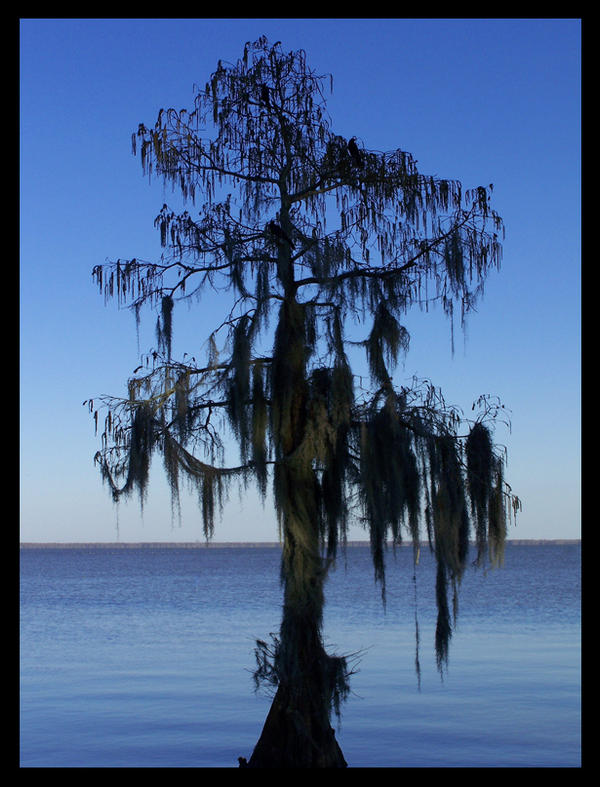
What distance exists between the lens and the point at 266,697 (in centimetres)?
645

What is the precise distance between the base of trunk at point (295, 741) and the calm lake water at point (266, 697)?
25.1 inches

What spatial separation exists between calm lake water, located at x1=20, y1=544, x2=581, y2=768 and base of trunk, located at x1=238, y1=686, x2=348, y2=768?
0.64 meters

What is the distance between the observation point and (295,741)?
622 centimetres

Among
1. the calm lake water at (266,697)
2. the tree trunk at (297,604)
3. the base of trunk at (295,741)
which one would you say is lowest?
the calm lake water at (266,697)

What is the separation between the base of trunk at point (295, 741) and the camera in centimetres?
620

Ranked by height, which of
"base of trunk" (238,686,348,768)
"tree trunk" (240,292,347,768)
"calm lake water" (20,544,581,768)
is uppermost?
"tree trunk" (240,292,347,768)

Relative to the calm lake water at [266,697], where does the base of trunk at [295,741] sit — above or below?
above

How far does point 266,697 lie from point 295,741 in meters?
0.37

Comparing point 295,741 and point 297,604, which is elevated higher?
point 297,604

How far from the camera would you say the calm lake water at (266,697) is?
10.9 meters

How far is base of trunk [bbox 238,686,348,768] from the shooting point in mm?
6195

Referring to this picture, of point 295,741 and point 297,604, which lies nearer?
point 295,741

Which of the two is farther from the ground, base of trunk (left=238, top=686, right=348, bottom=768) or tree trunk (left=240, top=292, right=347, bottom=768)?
tree trunk (left=240, top=292, right=347, bottom=768)

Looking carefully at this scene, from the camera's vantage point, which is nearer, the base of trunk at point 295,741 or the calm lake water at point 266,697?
the base of trunk at point 295,741
